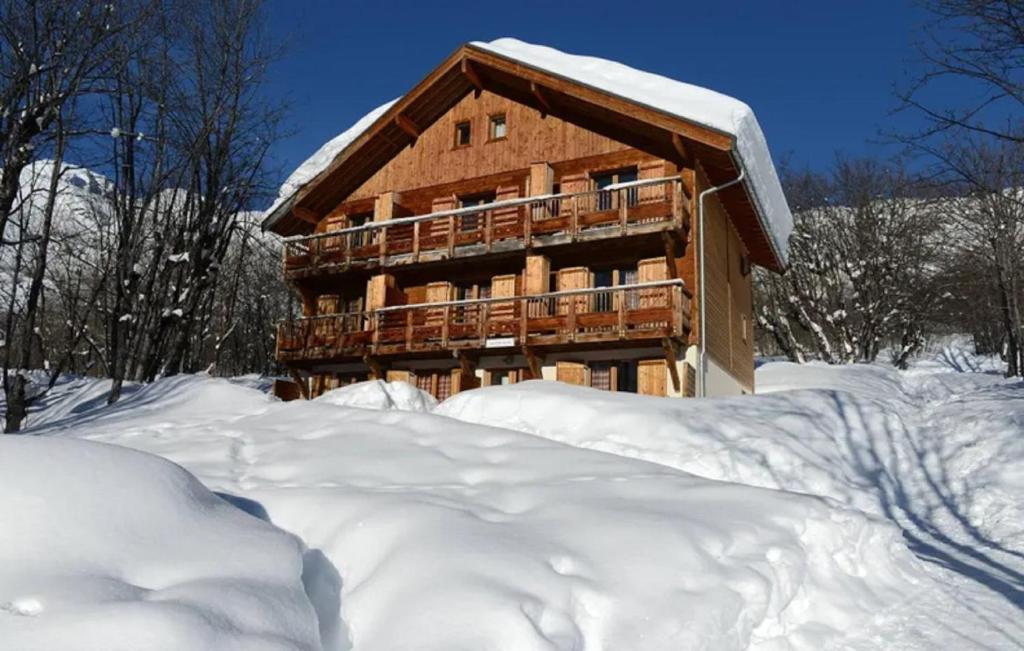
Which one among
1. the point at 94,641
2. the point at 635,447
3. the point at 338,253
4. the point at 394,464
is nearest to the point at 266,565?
the point at 94,641

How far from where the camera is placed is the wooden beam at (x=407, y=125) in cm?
2161

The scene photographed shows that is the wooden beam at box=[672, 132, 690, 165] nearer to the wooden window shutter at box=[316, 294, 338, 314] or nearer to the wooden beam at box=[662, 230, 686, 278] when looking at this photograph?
the wooden beam at box=[662, 230, 686, 278]

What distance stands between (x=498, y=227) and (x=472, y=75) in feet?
15.2

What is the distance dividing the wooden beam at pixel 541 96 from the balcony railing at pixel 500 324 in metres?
5.18

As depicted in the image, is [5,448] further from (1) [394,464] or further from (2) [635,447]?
(2) [635,447]

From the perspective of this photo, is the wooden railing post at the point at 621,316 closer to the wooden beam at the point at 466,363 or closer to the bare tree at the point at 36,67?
the wooden beam at the point at 466,363

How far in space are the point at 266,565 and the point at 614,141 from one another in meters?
16.7

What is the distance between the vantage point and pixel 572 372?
1833 centimetres

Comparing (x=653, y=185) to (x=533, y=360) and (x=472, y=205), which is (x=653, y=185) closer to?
(x=533, y=360)

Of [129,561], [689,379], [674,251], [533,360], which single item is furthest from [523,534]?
[674,251]

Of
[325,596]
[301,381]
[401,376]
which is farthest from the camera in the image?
[301,381]

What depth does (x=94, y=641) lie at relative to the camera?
3.04 metres

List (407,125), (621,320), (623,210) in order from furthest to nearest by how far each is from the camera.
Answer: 1. (407,125)
2. (623,210)
3. (621,320)

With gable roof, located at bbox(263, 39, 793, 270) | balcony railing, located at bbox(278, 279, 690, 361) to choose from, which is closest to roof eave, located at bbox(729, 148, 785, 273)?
gable roof, located at bbox(263, 39, 793, 270)
